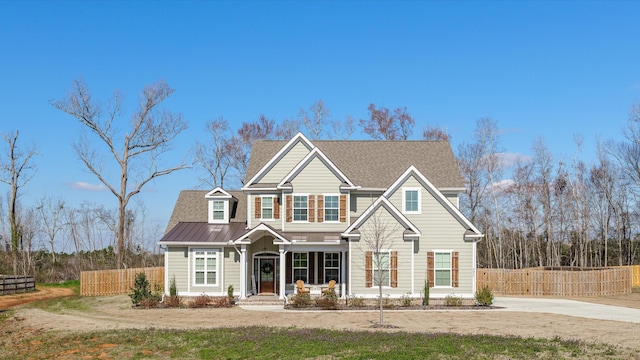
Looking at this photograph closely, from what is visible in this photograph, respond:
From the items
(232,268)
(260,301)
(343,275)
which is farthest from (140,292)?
(343,275)

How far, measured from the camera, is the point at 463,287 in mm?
31281

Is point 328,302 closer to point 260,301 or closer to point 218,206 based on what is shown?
→ point 260,301

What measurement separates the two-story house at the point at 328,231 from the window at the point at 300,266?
0.18ft

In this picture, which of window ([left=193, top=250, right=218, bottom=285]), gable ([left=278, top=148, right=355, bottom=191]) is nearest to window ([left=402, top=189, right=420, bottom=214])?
gable ([left=278, top=148, right=355, bottom=191])

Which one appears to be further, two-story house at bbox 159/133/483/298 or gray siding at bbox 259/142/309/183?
gray siding at bbox 259/142/309/183

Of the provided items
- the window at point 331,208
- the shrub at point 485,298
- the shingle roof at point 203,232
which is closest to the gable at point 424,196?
the window at point 331,208

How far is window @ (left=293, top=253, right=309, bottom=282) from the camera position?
33.3m

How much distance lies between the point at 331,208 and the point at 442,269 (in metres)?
6.65

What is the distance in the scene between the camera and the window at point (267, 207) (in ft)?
111

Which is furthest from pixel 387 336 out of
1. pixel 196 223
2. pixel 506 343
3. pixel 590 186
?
pixel 590 186

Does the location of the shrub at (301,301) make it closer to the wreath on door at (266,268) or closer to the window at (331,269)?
the window at (331,269)

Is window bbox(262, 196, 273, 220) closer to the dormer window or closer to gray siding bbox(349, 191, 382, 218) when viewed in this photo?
the dormer window

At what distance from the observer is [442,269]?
31.5 metres

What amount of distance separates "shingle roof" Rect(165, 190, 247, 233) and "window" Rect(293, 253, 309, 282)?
14.6 ft
